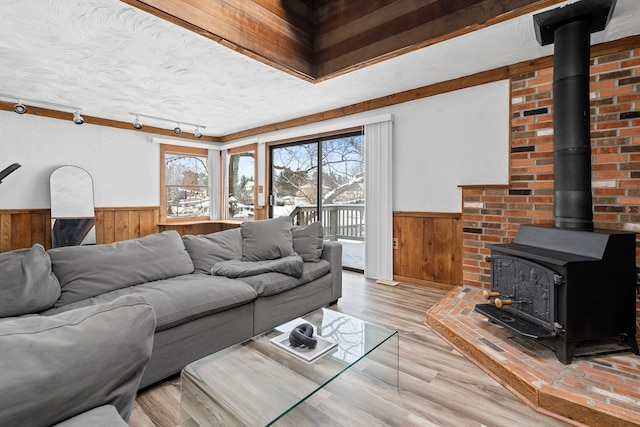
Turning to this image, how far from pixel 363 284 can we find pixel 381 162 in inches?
60.2

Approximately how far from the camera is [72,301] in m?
1.99

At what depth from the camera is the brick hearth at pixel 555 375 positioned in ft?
5.07

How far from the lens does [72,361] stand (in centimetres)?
61

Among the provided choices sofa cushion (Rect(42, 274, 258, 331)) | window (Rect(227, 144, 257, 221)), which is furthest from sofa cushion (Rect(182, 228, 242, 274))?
window (Rect(227, 144, 257, 221))

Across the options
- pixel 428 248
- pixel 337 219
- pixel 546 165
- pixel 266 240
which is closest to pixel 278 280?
pixel 266 240

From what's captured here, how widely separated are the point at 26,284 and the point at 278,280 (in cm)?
153

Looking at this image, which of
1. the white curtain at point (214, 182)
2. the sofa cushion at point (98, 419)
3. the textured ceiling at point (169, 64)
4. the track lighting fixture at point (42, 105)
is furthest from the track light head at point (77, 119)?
the sofa cushion at point (98, 419)

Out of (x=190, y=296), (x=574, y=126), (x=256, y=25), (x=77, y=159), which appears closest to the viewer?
(x=190, y=296)

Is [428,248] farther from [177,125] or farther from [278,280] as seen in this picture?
[177,125]

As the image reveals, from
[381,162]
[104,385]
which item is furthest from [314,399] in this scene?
[381,162]

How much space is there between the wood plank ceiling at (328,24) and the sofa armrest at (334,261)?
1662 millimetres

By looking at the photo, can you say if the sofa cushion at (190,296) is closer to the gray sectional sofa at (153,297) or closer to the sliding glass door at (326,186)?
the gray sectional sofa at (153,297)

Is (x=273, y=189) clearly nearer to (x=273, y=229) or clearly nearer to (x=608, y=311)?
(x=273, y=229)

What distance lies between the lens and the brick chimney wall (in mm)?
2484
